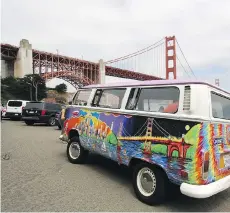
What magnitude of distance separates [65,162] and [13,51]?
63.0m

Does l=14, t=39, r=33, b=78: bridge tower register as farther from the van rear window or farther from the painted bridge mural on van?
the painted bridge mural on van

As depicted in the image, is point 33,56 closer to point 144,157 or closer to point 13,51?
point 13,51

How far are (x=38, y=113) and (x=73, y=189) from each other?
1340cm

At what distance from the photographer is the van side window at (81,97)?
6092 millimetres

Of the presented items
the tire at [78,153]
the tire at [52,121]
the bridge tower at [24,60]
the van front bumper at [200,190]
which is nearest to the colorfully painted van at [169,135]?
the van front bumper at [200,190]

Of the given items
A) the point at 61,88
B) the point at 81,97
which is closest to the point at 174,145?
the point at 81,97

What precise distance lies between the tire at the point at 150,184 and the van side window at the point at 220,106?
1.21 meters

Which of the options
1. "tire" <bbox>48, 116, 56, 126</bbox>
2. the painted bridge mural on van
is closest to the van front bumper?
the painted bridge mural on van

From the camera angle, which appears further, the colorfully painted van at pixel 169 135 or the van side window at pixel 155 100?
the van side window at pixel 155 100

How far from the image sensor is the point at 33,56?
67688mm

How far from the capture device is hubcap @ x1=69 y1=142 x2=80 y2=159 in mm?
6375

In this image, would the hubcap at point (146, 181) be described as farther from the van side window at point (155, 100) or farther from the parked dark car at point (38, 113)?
the parked dark car at point (38, 113)

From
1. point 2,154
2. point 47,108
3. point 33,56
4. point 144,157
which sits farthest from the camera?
point 33,56

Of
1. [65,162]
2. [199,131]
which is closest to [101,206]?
[199,131]
